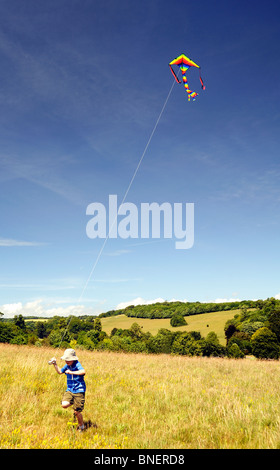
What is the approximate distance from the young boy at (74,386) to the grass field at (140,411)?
0.38m

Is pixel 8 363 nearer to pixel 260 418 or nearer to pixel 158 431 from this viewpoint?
pixel 158 431

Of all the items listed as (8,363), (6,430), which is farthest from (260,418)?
(8,363)

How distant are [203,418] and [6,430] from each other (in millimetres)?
3921

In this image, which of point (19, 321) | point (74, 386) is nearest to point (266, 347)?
point (74, 386)

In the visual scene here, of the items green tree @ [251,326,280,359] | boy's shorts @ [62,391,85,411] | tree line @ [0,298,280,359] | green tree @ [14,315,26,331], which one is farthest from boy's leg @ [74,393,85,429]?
green tree @ [14,315,26,331]

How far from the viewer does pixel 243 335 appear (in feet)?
256

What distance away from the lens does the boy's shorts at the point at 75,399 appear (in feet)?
17.6

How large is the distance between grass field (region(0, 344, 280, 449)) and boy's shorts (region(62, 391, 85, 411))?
0.41 m

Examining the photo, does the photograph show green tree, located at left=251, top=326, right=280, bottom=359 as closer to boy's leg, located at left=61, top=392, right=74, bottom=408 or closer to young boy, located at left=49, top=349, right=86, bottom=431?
young boy, located at left=49, top=349, right=86, bottom=431

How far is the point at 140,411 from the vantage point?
21.9ft

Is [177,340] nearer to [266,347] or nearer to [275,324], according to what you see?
[275,324]

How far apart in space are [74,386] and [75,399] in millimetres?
232

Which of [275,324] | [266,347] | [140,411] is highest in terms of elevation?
[140,411]
